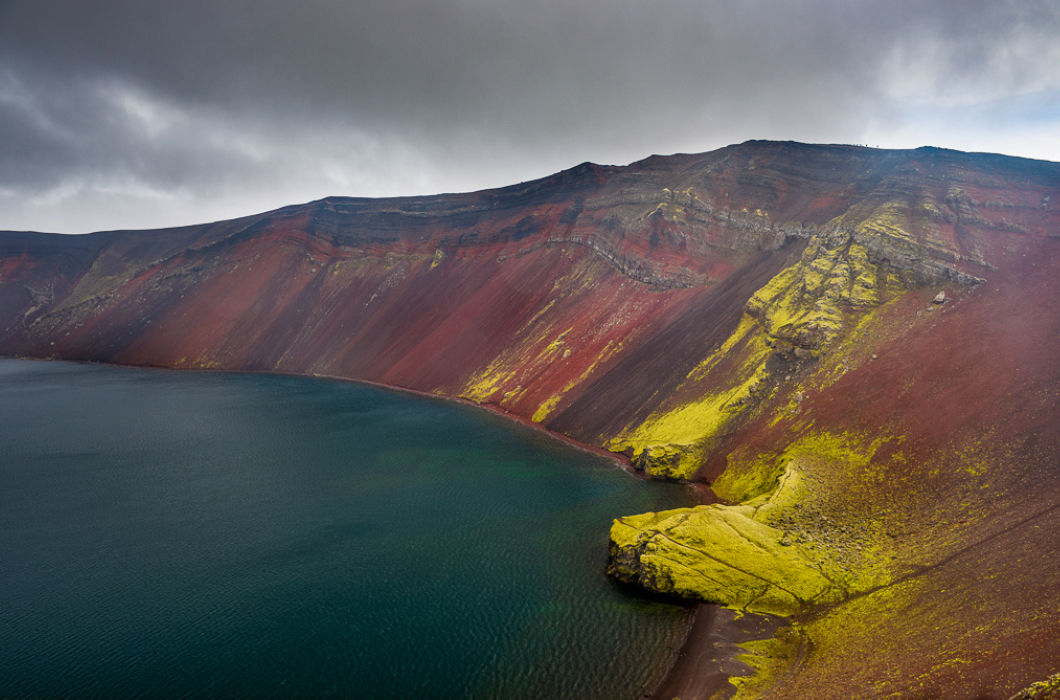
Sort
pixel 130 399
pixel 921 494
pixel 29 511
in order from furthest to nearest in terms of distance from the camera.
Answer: pixel 130 399 → pixel 29 511 → pixel 921 494

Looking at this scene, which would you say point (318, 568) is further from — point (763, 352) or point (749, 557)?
point (763, 352)

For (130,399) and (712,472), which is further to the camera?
(130,399)

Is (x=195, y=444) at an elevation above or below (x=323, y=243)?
below

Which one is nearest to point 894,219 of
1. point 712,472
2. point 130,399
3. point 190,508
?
point 712,472

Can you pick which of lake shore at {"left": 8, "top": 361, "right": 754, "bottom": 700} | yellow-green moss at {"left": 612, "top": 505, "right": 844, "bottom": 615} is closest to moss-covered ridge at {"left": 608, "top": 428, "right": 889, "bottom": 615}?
yellow-green moss at {"left": 612, "top": 505, "right": 844, "bottom": 615}

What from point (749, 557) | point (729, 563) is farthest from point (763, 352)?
point (729, 563)

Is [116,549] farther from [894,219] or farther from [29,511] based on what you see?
[894,219]

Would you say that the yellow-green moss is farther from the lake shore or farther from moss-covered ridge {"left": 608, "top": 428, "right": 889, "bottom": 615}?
the lake shore
